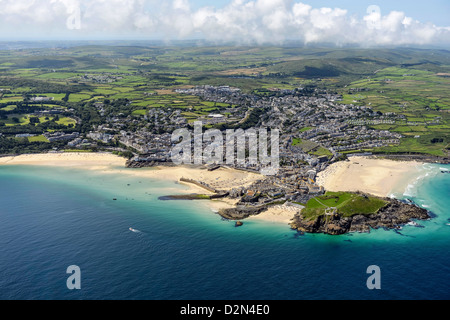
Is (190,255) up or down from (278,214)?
down

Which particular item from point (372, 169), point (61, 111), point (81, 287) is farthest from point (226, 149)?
point (61, 111)

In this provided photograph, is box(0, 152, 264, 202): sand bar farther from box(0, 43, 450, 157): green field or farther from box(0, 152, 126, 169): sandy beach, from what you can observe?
box(0, 43, 450, 157): green field

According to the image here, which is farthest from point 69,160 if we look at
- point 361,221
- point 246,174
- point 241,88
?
point 241,88

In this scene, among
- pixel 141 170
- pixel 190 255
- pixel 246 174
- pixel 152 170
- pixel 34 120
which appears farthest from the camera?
pixel 34 120

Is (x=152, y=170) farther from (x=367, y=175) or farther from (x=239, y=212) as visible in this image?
(x=367, y=175)

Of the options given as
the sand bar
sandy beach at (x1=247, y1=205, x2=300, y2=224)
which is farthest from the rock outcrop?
the sand bar
